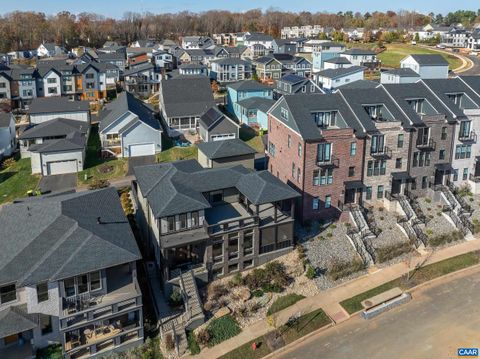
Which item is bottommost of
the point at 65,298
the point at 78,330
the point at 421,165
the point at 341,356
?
the point at 341,356

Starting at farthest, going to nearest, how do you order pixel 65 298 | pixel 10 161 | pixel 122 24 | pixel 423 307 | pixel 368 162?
pixel 122 24, pixel 10 161, pixel 368 162, pixel 423 307, pixel 65 298

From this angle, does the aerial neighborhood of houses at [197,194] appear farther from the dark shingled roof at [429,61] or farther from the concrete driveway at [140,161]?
the concrete driveway at [140,161]

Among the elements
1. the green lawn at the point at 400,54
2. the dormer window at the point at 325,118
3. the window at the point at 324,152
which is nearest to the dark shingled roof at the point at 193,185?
the window at the point at 324,152

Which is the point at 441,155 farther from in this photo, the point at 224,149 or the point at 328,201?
the point at 224,149

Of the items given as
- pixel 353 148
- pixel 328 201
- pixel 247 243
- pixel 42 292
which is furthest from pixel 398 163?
pixel 42 292

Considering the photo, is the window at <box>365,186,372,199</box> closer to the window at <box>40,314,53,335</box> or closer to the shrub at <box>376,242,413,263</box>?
the shrub at <box>376,242,413,263</box>

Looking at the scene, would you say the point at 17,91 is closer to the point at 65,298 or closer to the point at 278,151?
the point at 278,151

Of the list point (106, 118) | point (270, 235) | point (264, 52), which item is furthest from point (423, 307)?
point (264, 52)
